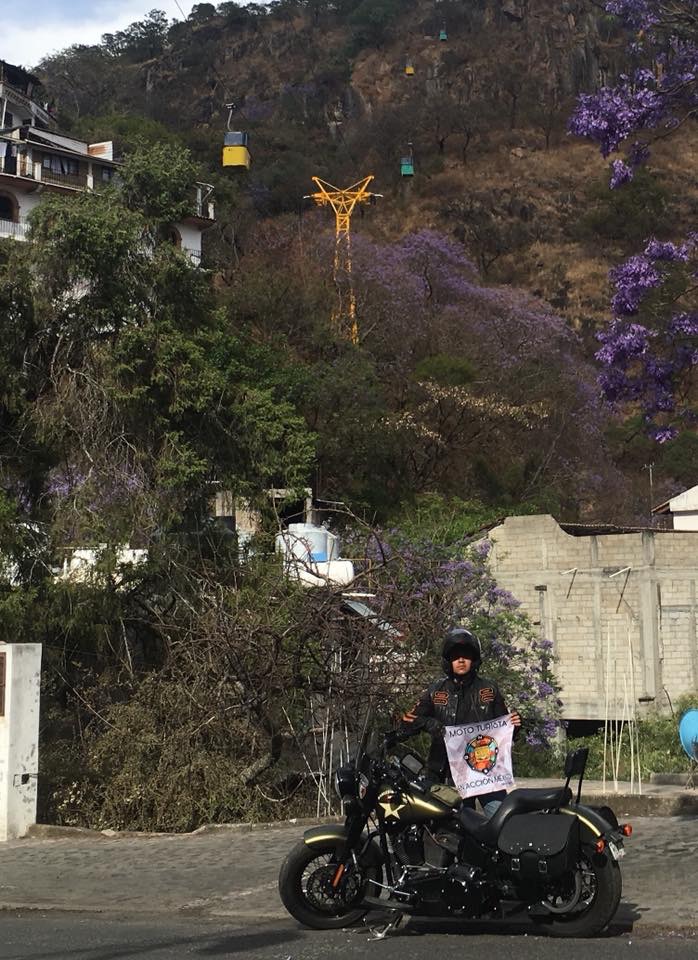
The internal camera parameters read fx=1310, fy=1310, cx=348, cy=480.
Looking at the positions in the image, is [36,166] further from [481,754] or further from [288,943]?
[288,943]

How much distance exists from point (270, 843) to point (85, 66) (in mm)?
107130

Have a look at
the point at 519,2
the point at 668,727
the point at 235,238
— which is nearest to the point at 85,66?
the point at 519,2

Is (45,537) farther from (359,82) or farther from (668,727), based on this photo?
(359,82)

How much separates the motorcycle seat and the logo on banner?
325mm

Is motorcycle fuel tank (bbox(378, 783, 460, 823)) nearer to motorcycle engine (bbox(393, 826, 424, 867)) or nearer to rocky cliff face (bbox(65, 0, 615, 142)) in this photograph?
motorcycle engine (bbox(393, 826, 424, 867))

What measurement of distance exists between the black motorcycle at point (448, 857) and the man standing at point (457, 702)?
243 millimetres

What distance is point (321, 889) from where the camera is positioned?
7.67 meters

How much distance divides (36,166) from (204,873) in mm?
44359

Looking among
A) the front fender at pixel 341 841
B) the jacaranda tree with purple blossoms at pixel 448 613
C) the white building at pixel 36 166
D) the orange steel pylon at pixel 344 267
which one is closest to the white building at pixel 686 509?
the jacaranda tree with purple blossoms at pixel 448 613

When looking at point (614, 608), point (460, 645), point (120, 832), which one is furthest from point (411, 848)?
point (614, 608)

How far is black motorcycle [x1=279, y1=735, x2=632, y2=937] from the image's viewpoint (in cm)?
717

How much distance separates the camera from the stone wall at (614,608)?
2491cm

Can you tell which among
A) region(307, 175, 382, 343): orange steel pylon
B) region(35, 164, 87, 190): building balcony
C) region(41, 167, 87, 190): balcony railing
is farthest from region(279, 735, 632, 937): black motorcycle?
region(41, 167, 87, 190): balcony railing

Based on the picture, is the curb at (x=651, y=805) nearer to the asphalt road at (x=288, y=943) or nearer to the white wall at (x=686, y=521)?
the asphalt road at (x=288, y=943)
